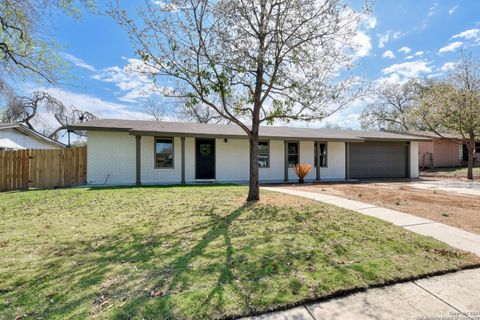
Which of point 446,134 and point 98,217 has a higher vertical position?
point 446,134

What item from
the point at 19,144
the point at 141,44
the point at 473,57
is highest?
the point at 473,57

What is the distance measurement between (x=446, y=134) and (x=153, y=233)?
3346 cm

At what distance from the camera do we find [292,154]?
1544cm

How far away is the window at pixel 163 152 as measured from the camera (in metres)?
13.2

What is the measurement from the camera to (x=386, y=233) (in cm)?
463

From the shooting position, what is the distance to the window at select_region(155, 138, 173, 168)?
13188mm

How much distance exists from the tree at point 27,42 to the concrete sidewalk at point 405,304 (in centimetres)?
808

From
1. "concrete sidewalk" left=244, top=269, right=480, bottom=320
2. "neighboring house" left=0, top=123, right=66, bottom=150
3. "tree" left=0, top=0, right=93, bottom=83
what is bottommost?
"concrete sidewalk" left=244, top=269, right=480, bottom=320

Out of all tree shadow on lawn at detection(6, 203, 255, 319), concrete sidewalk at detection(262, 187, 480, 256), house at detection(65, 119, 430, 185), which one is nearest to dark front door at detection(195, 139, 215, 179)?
house at detection(65, 119, 430, 185)

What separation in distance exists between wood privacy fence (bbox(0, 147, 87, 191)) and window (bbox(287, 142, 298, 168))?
420 inches

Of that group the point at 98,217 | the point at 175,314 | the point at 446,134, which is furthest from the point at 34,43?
the point at 446,134

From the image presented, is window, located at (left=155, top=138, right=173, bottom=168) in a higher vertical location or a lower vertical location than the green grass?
higher

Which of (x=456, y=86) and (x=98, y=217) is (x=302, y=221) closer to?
(x=98, y=217)

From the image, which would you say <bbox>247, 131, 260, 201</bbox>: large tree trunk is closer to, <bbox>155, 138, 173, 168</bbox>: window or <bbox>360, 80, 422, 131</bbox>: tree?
<bbox>155, 138, 173, 168</bbox>: window
